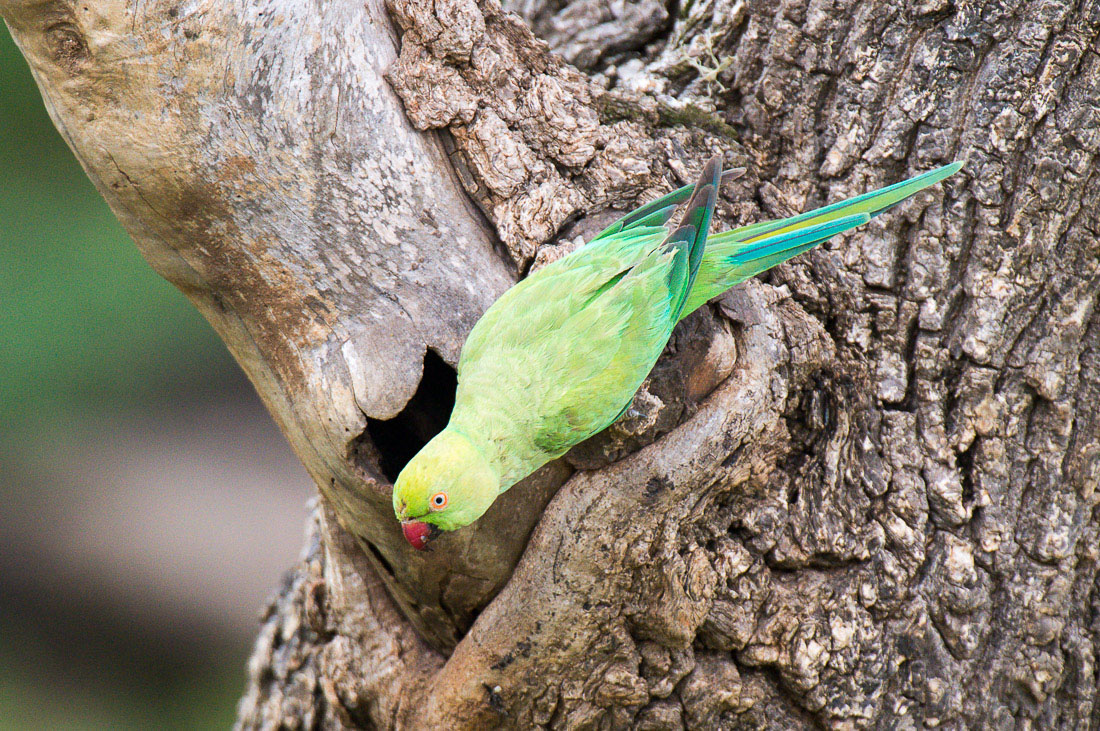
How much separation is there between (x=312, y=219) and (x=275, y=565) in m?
4.63

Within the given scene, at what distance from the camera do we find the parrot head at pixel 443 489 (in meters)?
1.92

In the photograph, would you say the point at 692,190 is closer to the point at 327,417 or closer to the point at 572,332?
the point at 572,332

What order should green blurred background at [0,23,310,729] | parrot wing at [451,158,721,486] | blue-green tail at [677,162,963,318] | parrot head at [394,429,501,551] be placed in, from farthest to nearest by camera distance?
green blurred background at [0,23,310,729]
blue-green tail at [677,162,963,318]
parrot wing at [451,158,721,486]
parrot head at [394,429,501,551]

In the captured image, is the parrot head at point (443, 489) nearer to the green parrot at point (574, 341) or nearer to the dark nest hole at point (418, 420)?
the green parrot at point (574, 341)

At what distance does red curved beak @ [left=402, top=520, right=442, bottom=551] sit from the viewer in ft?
6.50

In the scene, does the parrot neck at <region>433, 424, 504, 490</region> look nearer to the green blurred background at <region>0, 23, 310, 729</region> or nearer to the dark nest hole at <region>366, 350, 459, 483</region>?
the dark nest hole at <region>366, 350, 459, 483</region>

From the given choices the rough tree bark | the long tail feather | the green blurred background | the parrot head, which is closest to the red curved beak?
the parrot head

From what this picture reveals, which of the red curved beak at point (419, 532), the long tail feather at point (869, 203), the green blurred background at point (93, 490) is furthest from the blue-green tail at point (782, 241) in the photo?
the green blurred background at point (93, 490)

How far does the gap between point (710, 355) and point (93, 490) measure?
17.3ft

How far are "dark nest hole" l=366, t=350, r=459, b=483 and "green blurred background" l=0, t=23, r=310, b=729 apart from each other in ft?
12.1

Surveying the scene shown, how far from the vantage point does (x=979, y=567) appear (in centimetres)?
234

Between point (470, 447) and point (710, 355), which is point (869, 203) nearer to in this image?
point (710, 355)

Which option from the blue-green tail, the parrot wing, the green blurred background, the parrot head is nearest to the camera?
the parrot head

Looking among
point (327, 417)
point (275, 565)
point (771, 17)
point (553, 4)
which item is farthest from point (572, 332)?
point (275, 565)
